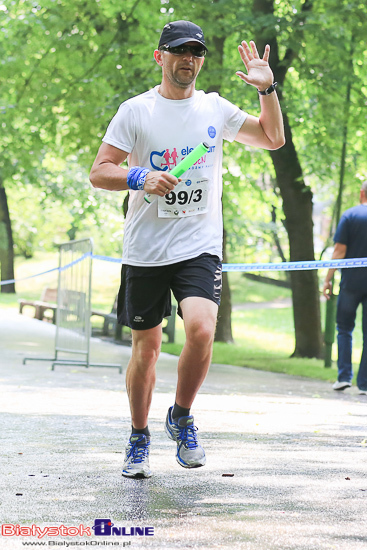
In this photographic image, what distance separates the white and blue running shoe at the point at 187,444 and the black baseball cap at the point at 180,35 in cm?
189

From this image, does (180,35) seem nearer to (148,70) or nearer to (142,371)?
(142,371)

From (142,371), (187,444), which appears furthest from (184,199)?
Answer: (187,444)

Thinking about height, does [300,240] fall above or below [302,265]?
above

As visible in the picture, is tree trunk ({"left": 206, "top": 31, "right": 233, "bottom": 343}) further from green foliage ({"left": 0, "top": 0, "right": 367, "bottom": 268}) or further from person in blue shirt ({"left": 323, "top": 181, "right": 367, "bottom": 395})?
person in blue shirt ({"left": 323, "top": 181, "right": 367, "bottom": 395})

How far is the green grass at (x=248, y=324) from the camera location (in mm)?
13719

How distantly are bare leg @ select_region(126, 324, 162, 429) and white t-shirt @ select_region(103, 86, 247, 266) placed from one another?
1.26 ft

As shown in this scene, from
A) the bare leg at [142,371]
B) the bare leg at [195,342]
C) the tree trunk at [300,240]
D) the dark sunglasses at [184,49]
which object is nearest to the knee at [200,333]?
the bare leg at [195,342]

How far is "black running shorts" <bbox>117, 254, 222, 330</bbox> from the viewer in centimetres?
471

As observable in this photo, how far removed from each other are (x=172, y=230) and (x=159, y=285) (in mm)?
288

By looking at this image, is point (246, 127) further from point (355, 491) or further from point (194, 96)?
point (355, 491)

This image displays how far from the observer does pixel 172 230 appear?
15.5 feet

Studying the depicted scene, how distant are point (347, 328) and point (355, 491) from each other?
5.34 metres

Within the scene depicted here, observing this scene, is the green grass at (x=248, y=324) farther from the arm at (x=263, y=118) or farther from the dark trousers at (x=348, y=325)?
the arm at (x=263, y=118)

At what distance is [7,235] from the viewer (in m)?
40.6
